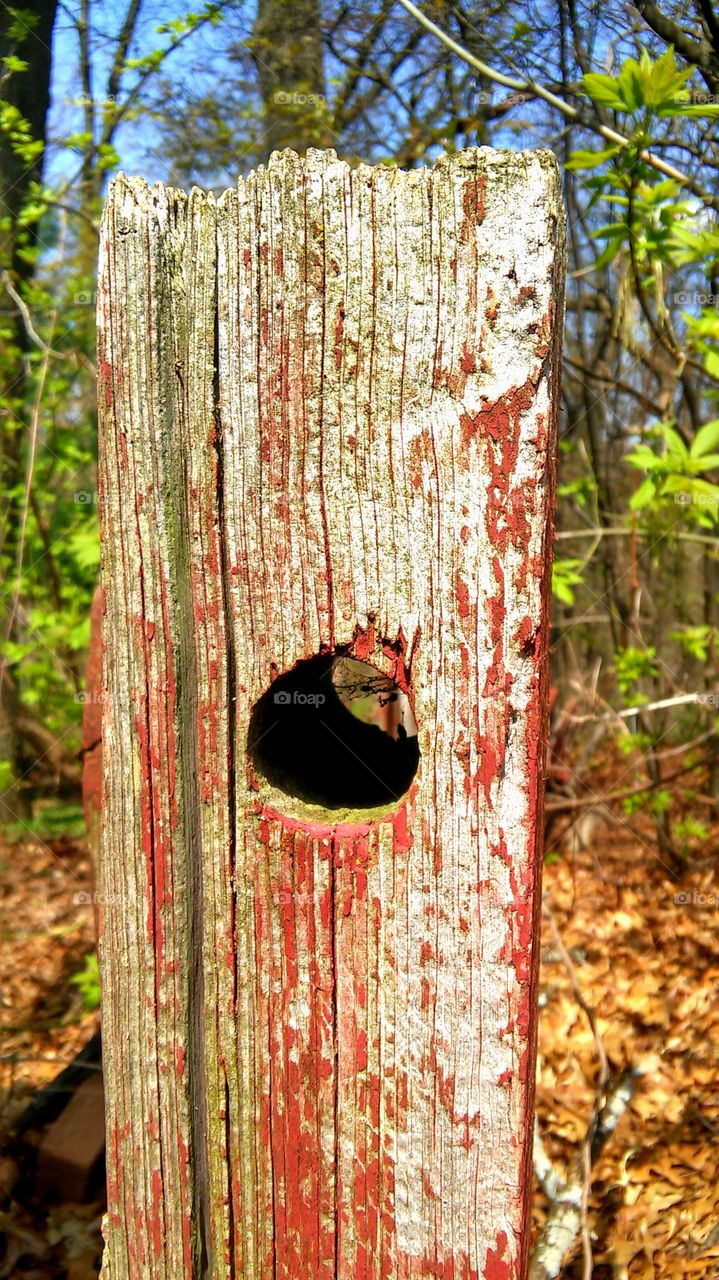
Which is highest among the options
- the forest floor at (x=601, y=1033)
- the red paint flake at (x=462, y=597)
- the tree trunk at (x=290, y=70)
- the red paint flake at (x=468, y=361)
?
the tree trunk at (x=290, y=70)

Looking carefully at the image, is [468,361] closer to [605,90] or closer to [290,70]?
[605,90]

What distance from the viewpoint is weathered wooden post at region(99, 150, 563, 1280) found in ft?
3.48

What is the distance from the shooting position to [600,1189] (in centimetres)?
287

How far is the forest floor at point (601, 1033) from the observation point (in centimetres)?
273

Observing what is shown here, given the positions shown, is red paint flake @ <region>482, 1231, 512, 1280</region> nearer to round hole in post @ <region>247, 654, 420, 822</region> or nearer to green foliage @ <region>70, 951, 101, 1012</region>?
round hole in post @ <region>247, 654, 420, 822</region>

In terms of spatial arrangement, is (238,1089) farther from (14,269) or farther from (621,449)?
(621,449)

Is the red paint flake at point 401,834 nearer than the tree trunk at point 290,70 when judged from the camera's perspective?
Yes

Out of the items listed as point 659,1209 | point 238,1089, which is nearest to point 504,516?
point 238,1089

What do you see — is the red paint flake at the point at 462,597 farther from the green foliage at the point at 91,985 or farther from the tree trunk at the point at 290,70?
the tree trunk at the point at 290,70

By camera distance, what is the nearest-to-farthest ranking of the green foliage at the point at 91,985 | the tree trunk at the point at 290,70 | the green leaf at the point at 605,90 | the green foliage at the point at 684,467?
1. the green leaf at the point at 605,90
2. the green foliage at the point at 684,467
3. the green foliage at the point at 91,985
4. the tree trunk at the point at 290,70

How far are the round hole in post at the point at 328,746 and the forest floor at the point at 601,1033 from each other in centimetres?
161

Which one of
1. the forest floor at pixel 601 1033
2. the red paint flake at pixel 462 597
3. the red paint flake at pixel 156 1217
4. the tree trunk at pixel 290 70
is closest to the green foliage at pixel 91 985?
the forest floor at pixel 601 1033

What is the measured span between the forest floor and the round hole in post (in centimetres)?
161

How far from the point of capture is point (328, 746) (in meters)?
1.52
